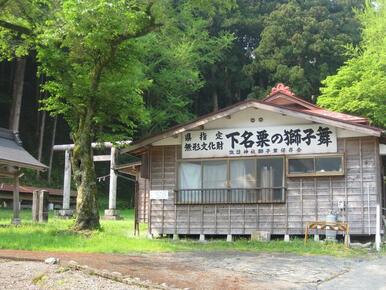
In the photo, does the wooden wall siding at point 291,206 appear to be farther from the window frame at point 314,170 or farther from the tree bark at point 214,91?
the tree bark at point 214,91

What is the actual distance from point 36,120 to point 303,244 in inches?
1128

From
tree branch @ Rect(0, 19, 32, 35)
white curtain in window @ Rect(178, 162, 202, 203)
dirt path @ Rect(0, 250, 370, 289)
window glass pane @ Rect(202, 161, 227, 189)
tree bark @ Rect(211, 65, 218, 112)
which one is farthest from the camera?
tree bark @ Rect(211, 65, 218, 112)

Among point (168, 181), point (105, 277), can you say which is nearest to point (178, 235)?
point (168, 181)

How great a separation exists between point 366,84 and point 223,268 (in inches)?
714

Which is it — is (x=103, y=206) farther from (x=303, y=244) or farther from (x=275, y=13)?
(x=303, y=244)

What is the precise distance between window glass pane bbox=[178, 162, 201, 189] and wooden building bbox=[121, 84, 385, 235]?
0.03 meters

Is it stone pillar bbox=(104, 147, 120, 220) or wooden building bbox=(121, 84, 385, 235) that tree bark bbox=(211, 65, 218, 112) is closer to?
stone pillar bbox=(104, 147, 120, 220)

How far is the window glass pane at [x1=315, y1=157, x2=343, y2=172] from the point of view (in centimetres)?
1398

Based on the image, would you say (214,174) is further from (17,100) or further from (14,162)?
(17,100)

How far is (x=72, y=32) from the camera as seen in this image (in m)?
14.2

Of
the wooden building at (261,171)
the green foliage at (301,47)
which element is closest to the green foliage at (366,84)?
the green foliage at (301,47)

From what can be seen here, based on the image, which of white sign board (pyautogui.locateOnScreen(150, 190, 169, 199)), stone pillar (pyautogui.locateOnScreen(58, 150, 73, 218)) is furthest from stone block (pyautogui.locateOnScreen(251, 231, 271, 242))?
stone pillar (pyautogui.locateOnScreen(58, 150, 73, 218))

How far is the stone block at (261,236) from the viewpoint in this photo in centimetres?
1437

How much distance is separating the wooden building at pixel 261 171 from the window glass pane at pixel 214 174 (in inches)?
1.2
